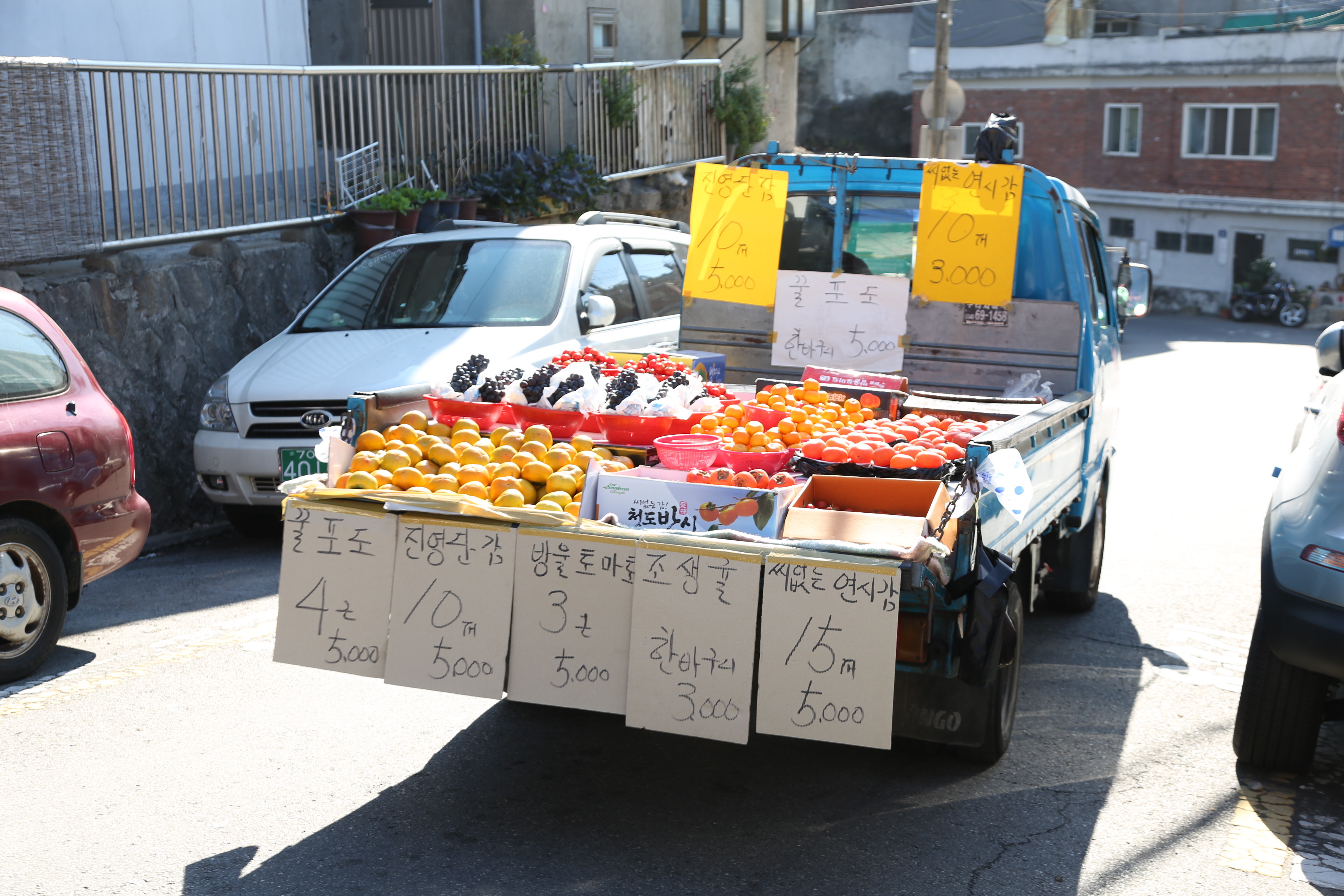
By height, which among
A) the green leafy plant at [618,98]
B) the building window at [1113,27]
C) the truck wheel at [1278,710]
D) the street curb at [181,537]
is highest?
the building window at [1113,27]

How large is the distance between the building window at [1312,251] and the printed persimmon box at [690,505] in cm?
3659

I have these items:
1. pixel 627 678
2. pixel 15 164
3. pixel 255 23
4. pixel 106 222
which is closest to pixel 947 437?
pixel 627 678

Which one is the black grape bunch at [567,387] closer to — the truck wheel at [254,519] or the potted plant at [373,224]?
the truck wheel at [254,519]

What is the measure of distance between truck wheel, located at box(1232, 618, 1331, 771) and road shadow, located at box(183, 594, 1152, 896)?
0.54 metres

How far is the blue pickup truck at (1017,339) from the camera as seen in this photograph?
5.28 metres

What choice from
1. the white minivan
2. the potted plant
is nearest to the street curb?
the white minivan

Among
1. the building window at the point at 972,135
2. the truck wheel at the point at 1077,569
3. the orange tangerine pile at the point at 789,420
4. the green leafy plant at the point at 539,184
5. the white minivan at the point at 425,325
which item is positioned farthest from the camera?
the building window at the point at 972,135

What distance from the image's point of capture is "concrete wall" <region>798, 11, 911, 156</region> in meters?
46.1

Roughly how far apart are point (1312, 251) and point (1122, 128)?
701 centimetres

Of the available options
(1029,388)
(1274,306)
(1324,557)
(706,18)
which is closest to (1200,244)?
(1274,306)

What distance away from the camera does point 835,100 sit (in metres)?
47.2

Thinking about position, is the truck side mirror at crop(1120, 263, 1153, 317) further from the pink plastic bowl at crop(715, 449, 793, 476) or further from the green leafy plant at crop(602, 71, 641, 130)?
the green leafy plant at crop(602, 71, 641, 130)

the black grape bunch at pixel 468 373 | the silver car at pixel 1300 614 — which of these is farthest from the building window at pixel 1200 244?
the black grape bunch at pixel 468 373

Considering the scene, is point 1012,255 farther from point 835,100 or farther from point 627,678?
point 835,100
